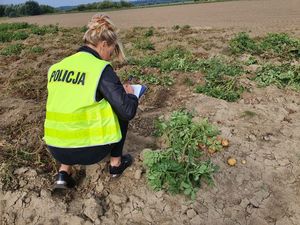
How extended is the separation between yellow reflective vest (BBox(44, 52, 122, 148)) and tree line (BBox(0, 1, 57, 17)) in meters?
38.3

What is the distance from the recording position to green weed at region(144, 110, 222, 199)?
3711mm

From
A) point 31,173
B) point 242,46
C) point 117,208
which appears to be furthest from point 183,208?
point 242,46

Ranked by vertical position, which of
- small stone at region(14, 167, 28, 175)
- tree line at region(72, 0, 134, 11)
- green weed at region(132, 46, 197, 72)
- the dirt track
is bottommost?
tree line at region(72, 0, 134, 11)

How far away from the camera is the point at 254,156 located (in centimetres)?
420

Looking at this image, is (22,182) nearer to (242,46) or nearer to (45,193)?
(45,193)

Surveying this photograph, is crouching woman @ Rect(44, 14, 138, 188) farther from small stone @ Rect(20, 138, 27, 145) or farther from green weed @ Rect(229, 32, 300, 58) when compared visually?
green weed @ Rect(229, 32, 300, 58)

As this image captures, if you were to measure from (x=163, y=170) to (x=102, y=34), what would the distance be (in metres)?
1.33

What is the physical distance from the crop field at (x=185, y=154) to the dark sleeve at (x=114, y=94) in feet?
2.49

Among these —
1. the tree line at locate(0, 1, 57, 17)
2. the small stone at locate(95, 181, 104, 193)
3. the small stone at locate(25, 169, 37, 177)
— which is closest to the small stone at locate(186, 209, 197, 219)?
the small stone at locate(95, 181, 104, 193)

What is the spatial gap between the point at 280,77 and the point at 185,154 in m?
2.49

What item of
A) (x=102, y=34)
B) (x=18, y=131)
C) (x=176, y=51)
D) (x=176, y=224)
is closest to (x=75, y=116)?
(x=102, y=34)

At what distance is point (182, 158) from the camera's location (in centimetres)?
404

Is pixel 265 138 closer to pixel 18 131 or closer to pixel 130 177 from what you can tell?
pixel 130 177

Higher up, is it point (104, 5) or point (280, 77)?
point (280, 77)
